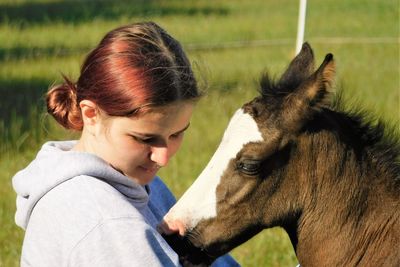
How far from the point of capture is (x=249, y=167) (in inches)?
148

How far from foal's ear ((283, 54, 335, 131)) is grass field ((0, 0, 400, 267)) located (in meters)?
0.38

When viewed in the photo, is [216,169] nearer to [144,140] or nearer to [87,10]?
[144,140]

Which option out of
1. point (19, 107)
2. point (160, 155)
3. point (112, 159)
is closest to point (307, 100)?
point (160, 155)

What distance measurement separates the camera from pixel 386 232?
3.85 meters

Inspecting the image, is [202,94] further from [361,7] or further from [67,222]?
[361,7]

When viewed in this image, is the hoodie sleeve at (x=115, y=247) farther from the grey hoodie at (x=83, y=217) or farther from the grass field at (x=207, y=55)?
the grass field at (x=207, y=55)

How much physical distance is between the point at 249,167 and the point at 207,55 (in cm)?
1033

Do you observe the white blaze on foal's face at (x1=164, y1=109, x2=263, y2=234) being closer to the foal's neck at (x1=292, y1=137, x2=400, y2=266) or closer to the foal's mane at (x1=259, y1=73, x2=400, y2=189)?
the foal's mane at (x1=259, y1=73, x2=400, y2=189)

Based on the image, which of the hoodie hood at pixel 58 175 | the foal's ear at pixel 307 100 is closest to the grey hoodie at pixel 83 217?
the hoodie hood at pixel 58 175

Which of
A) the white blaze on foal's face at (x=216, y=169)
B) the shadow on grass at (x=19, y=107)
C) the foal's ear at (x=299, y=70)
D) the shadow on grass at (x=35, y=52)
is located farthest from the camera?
the shadow on grass at (x=35, y=52)

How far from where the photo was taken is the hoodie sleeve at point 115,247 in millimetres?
2867

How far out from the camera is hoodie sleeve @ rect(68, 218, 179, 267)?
9.41 ft

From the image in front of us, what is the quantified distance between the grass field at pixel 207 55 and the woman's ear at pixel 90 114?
509mm

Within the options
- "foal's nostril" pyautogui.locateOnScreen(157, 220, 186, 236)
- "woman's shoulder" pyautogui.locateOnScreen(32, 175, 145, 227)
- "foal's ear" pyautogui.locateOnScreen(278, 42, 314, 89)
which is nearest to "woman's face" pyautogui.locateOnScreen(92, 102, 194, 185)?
"woman's shoulder" pyautogui.locateOnScreen(32, 175, 145, 227)
